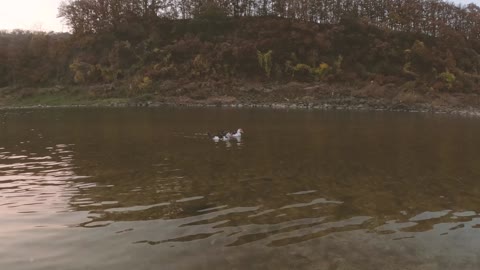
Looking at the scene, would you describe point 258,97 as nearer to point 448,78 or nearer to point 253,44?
point 253,44

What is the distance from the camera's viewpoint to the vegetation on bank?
229ft

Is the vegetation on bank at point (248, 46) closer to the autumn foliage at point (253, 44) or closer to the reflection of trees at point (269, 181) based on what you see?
the autumn foliage at point (253, 44)

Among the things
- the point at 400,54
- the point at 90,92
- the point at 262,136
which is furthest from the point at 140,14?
the point at 262,136

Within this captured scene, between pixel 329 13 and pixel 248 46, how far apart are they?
928 inches

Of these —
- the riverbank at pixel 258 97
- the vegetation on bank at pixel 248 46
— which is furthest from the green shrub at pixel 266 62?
the riverbank at pixel 258 97

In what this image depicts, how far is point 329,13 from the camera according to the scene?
3445 inches

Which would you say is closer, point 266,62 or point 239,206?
point 239,206

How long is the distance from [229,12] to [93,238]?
282 ft

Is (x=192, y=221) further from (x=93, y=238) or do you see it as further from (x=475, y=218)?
(x=475, y=218)

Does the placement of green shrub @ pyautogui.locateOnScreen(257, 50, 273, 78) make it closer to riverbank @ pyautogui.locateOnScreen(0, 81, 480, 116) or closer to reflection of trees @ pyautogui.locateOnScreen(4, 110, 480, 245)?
riverbank @ pyautogui.locateOnScreen(0, 81, 480, 116)

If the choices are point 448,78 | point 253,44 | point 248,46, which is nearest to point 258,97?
point 248,46

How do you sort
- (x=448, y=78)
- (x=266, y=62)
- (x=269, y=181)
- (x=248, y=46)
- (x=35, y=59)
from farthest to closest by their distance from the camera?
(x=35, y=59), (x=248, y=46), (x=266, y=62), (x=448, y=78), (x=269, y=181)

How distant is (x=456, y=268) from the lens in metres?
7.60

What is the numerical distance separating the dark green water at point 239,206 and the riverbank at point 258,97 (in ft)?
117
